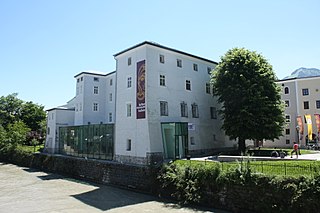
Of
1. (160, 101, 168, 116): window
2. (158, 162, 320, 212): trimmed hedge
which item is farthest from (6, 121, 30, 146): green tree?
(158, 162, 320, 212): trimmed hedge

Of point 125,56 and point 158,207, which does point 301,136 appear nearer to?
point 125,56

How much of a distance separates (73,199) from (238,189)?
11846 millimetres

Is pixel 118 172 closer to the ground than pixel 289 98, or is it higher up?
closer to the ground

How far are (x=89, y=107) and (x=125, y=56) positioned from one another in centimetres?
1644

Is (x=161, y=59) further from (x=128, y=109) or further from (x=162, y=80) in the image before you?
(x=128, y=109)

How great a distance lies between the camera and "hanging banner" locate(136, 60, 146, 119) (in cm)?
2692

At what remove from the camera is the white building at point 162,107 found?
2706 cm

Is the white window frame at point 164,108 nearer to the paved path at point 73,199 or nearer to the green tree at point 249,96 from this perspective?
the green tree at point 249,96

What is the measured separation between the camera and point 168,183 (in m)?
19.0

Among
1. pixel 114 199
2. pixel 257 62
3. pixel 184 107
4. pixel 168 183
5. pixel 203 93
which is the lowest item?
pixel 114 199

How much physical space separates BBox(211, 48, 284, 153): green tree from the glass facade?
45.7 ft

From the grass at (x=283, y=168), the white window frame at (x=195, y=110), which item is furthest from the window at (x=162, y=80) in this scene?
the grass at (x=283, y=168)

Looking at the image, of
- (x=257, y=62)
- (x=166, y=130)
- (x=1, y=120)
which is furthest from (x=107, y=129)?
(x=1, y=120)

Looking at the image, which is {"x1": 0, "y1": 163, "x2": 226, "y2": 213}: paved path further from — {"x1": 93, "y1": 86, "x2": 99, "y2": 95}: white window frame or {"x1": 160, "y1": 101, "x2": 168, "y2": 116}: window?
{"x1": 93, "y1": 86, "x2": 99, "y2": 95}: white window frame
